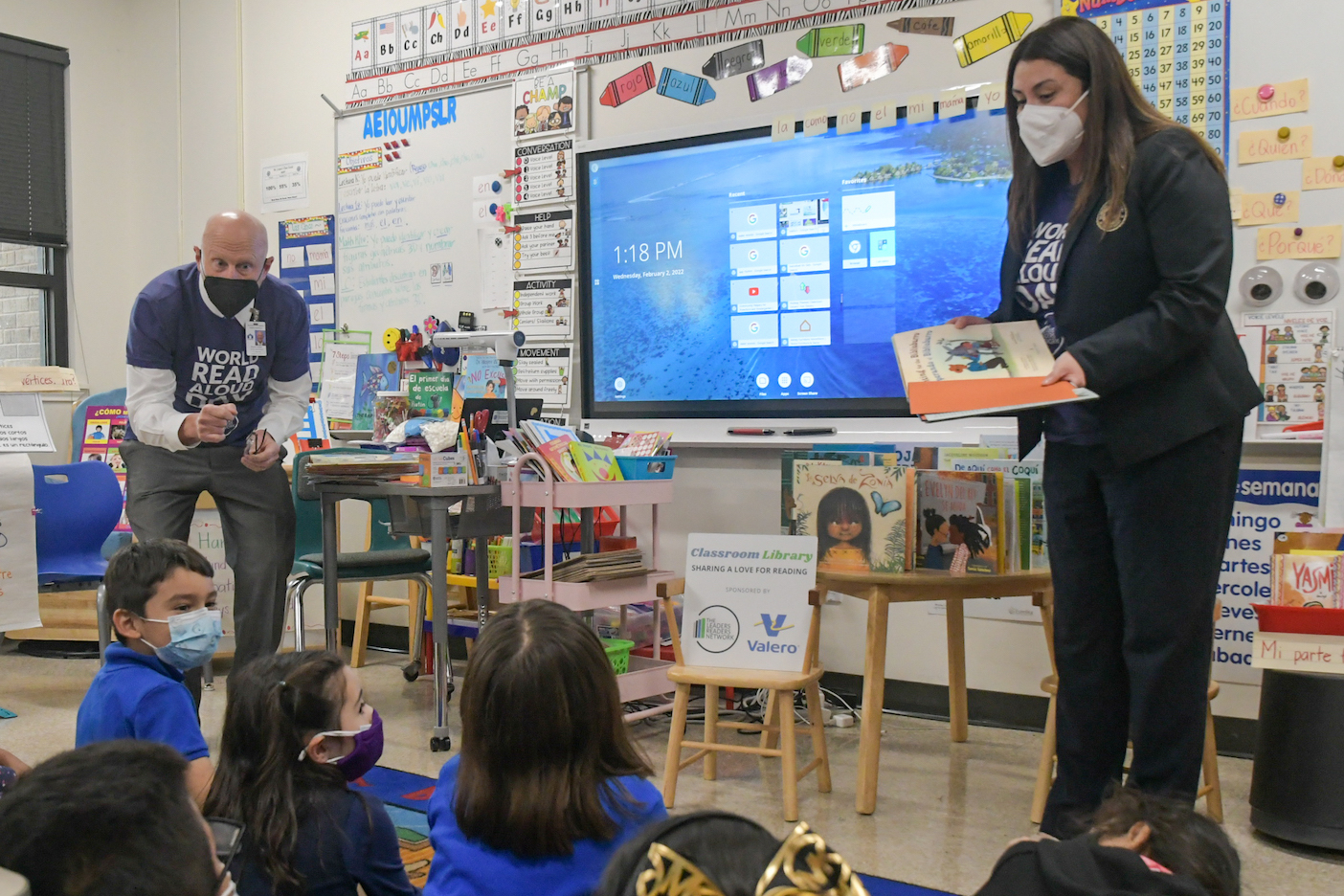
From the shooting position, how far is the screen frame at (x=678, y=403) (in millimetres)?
3670

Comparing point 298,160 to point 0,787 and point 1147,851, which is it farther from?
point 1147,851

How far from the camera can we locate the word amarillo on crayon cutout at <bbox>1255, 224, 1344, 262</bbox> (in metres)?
2.97

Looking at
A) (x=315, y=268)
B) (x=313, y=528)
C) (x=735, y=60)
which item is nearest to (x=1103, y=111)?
(x=735, y=60)

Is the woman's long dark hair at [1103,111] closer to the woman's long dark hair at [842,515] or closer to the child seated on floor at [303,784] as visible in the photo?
the woman's long dark hair at [842,515]

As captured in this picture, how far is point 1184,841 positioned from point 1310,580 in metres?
1.68

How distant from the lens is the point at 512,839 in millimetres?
1219

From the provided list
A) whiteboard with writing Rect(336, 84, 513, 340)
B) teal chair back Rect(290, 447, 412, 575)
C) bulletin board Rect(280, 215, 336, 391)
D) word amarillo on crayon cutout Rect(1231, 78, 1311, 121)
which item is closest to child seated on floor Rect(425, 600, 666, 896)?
word amarillo on crayon cutout Rect(1231, 78, 1311, 121)

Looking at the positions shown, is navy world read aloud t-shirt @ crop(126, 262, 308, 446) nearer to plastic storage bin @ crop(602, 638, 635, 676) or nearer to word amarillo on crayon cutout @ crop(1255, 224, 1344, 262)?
plastic storage bin @ crop(602, 638, 635, 676)

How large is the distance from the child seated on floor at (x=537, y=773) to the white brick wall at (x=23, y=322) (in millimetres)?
5277

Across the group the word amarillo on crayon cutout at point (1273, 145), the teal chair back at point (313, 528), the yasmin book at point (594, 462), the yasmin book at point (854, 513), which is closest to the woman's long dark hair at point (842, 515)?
the yasmin book at point (854, 513)

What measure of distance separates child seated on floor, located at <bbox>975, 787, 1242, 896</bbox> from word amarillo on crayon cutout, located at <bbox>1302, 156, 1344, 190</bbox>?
2.38 meters

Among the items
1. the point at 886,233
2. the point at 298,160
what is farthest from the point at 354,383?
the point at 886,233

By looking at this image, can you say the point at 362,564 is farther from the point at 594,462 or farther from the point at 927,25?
the point at 927,25

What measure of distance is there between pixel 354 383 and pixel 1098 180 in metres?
3.63
